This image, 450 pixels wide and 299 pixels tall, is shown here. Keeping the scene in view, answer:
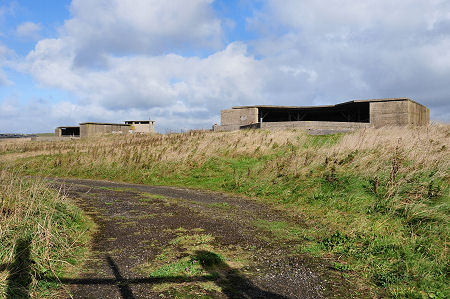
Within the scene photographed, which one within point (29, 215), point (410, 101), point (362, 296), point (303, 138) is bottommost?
point (362, 296)

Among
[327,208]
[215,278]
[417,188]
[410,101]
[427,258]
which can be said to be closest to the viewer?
[215,278]

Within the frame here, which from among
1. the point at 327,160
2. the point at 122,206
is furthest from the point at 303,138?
the point at 122,206

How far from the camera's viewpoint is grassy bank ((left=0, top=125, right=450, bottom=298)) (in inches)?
191

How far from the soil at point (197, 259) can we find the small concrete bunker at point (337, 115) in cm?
1874


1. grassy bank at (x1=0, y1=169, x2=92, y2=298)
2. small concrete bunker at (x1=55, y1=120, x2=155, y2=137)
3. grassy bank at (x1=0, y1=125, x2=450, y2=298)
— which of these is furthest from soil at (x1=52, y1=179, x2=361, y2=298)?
small concrete bunker at (x1=55, y1=120, x2=155, y2=137)

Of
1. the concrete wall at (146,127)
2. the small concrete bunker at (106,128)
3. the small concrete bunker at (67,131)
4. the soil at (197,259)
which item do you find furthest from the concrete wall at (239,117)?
the small concrete bunker at (67,131)

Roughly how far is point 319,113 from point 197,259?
3729cm

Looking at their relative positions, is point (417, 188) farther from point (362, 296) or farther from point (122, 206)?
point (122, 206)

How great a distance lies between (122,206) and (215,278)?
232 inches

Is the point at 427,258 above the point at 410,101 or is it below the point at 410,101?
below

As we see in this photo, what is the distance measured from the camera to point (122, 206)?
30.5ft

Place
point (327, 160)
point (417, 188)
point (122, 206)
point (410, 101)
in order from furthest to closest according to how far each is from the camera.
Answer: point (410, 101)
point (327, 160)
point (122, 206)
point (417, 188)

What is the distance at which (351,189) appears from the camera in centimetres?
903

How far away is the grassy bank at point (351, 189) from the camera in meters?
4.86
